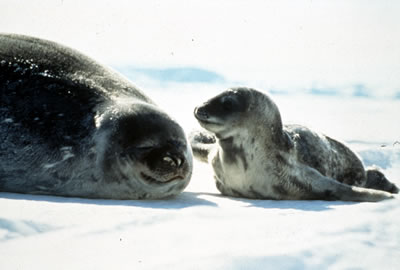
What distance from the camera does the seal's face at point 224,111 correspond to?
4023 mm

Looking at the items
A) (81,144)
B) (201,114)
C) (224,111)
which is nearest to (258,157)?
(224,111)

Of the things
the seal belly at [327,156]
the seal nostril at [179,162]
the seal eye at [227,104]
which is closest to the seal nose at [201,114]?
the seal eye at [227,104]

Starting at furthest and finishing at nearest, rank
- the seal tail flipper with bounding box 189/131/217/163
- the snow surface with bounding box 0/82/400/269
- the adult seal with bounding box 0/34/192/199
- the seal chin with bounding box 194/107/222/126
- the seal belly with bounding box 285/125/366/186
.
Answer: the seal tail flipper with bounding box 189/131/217/163 → the seal belly with bounding box 285/125/366/186 → the seal chin with bounding box 194/107/222/126 → the adult seal with bounding box 0/34/192/199 → the snow surface with bounding box 0/82/400/269

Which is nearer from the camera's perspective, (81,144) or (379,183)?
(81,144)

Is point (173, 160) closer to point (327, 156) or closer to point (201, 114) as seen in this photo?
point (201, 114)

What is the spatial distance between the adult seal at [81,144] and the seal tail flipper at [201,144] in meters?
1.59

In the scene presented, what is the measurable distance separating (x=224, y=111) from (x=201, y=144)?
1.44 m

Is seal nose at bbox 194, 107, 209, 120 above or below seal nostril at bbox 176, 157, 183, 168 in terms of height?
above

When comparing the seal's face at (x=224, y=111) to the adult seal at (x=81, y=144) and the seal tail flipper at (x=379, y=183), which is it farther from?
the seal tail flipper at (x=379, y=183)

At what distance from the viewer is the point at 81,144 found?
3.36m

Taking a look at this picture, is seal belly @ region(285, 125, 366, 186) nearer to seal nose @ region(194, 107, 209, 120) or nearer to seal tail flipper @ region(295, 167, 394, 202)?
seal tail flipper @ region(295, 167, 394, 202)

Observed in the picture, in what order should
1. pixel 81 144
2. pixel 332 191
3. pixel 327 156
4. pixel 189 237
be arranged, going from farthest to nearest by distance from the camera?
pixel 327 156 → pixel 332 191 → pixel 81 144 → pixel 189 237

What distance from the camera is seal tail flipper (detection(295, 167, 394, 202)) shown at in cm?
401

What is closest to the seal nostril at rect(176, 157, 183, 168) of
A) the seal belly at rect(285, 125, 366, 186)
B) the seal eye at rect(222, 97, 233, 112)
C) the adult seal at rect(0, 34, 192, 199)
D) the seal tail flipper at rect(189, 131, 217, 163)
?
the adult seal at rect(0, 34, 192, 199)
